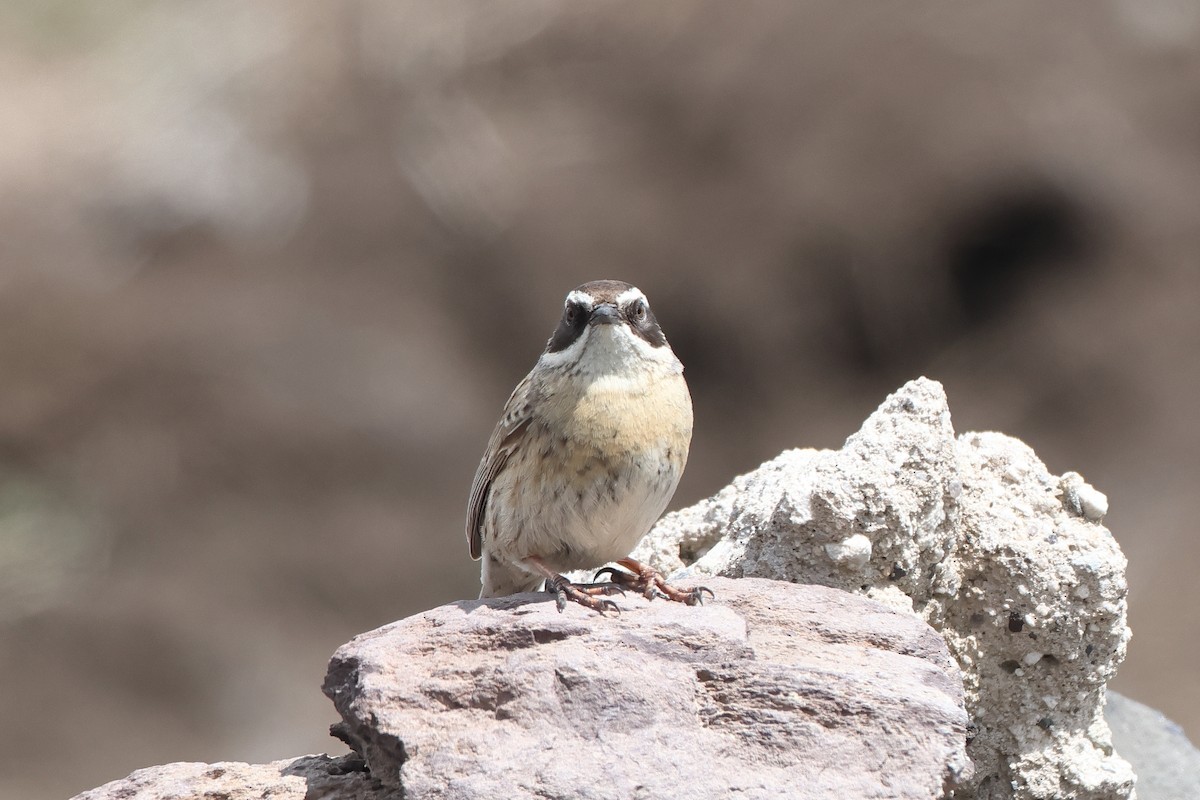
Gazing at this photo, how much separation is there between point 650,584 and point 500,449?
983 mm

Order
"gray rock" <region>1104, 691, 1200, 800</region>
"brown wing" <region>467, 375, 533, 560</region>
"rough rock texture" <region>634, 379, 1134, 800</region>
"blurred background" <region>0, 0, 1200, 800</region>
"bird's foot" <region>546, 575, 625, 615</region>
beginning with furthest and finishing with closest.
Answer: "blurred background" <region>0, 0, 1200, 800</region>, "gray rock" <region>1104, 691, 1200, 800</region>, "brown wing" <region>467, 375, 533, 560</region>, "rough rock texture" <region>634, 379, 1134, 800</region>, "bird's foot" <region>546, 575, 625, 615</region>

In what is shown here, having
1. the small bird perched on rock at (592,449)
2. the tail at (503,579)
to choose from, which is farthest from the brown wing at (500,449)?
the tail at (503,579)

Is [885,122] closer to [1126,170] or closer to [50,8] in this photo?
[1126,170]

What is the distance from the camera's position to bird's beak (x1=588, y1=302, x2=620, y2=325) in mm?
6297

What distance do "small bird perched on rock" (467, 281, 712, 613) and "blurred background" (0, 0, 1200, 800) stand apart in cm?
940

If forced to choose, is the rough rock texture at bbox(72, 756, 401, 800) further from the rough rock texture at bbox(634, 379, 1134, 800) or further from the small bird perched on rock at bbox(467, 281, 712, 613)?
the rough rock texture at bbox(634, 379, 1134, 800)

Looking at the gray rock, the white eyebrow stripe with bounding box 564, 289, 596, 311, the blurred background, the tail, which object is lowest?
the gray rock

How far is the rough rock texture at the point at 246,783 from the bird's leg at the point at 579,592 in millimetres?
952

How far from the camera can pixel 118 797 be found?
503cm

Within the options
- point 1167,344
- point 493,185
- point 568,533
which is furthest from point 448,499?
point 568,533

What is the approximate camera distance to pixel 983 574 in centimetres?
614

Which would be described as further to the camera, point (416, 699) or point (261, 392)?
point (261, 392)

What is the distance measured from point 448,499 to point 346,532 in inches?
47.0

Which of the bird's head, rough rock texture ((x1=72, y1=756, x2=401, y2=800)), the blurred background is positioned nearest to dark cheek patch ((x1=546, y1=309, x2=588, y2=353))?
the bird's head
